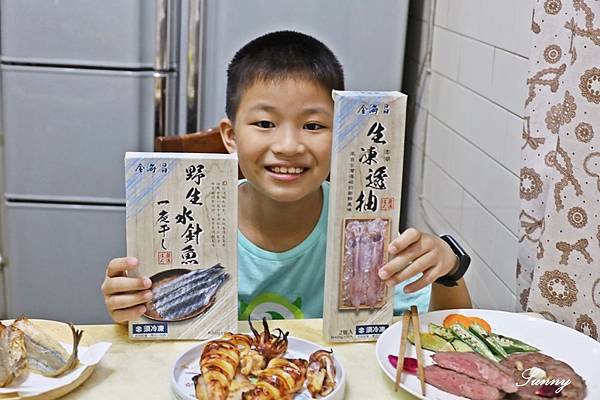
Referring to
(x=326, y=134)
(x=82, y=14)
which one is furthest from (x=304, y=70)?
(x=82, y=14)

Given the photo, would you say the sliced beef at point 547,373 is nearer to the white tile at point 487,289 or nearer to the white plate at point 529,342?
Result: the white plate at point 529,342

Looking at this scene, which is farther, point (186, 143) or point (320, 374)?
point (186, 143)

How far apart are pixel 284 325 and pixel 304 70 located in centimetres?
42

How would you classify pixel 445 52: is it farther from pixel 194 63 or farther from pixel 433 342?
pixel 433 342

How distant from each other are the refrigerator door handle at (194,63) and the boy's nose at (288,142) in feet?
3.30

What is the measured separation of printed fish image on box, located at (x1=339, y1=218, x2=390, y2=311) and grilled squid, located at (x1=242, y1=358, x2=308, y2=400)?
0.14 meters

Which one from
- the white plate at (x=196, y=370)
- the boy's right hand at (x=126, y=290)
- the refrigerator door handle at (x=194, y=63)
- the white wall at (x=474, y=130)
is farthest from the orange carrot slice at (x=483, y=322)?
the refrigerator door handle at (x=194, y=63)

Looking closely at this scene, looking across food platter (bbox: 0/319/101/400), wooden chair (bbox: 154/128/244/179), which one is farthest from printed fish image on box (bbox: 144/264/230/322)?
wooden chair (bbox: 154/128/244/179)

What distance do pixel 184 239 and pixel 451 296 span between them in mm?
460

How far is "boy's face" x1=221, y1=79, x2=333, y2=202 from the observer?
1.26 metres

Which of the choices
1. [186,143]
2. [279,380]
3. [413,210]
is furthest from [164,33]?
[279,380]

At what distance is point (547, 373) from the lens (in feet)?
3.34

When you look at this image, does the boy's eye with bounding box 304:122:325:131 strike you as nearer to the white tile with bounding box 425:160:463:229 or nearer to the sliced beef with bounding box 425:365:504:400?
the sliced beef with bounding box 425:365:504:400

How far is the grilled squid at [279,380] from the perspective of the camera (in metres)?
0.90
